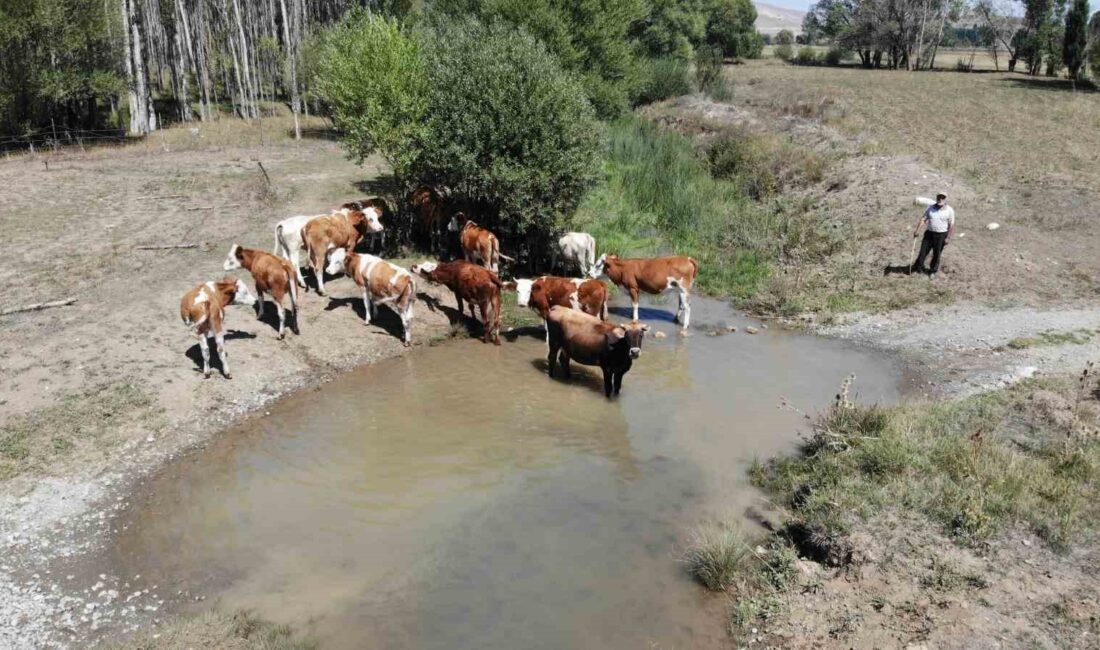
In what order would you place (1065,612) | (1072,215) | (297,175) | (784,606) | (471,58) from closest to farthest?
(1065,612) → (784,606) → (471,58) → (1072,215) → (297,175)

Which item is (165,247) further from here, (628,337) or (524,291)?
(628,337)

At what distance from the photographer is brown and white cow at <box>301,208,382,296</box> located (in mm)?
15391

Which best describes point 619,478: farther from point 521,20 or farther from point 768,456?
point 521,20

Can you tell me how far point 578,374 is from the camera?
13305 mm

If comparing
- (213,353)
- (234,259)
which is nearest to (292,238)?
(234,259)

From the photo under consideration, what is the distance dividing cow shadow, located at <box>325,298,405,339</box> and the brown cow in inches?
148

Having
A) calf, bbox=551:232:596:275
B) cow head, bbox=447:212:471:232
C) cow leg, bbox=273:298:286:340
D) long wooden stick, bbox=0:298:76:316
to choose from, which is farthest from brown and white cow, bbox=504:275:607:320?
long wooden stick, bbox=0:298:76:316

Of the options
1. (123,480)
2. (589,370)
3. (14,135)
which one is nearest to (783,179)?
(589,370)

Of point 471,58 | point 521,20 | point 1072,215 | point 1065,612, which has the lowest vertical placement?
point 1065,612

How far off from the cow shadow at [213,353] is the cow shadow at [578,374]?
5346mm

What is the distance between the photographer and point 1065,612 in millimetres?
6844

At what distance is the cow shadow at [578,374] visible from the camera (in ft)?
42.1

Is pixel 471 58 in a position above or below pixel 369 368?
above

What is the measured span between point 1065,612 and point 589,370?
808 centimetres
